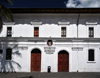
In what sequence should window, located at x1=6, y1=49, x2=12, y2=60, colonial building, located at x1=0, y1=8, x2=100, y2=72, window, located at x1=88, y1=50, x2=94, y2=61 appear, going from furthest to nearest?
1. window, located at x1=6, y1=49, x2=12, y2=60
2. window, located at x1=88, y1=50, x2=94, y2=61
3. colonial building, located at x1=0, y1=8, x2=100, y2=72

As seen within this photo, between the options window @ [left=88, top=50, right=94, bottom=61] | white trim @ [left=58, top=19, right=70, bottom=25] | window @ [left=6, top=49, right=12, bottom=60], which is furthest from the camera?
window @ [left=6, top=49, right=12, bottom=60]

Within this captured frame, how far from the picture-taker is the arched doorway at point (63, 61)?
1540 centimetres

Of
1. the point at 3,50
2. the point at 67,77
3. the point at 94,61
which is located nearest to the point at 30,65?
the point at 3,50

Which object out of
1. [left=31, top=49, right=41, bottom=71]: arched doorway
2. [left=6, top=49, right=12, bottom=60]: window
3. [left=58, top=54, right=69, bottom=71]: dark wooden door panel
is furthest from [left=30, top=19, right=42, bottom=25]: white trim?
[left=58, top=54, right=69, bottom=71]: dark wooden door panel

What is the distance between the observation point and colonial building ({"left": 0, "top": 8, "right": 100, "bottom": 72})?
15.2 m

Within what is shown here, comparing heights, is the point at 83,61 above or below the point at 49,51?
below

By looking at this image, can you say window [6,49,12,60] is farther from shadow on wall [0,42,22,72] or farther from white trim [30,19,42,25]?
white trim [30,19,42,25]

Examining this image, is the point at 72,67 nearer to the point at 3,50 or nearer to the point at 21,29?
the point at 21,29

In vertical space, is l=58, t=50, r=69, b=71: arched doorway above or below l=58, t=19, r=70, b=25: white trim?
below

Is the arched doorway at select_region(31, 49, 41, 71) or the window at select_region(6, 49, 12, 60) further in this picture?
the window at select_region(6, 49, 12, 60)

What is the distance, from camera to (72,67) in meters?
15.2

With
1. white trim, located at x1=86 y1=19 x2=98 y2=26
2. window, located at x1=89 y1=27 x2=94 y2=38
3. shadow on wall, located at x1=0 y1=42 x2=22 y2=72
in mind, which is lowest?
shadow on wall, located at x1=0 y1=42 x2=22 y2=72

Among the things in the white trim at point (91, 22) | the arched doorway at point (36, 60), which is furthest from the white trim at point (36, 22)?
the white trim at point (91, 22)

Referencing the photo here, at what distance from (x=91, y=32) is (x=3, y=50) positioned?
12.6 meters
